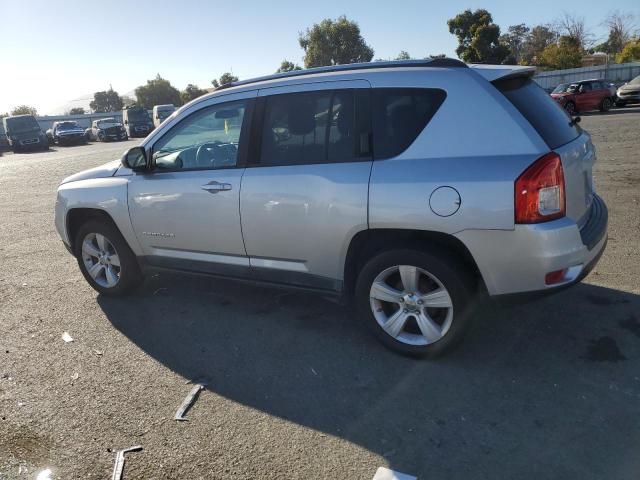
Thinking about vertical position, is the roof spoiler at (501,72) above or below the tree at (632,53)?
below

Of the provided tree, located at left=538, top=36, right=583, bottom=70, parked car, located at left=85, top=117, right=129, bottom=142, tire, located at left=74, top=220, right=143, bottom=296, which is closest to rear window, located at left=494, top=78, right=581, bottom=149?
tire, located at left=74, top=220, right=143, bottom=296

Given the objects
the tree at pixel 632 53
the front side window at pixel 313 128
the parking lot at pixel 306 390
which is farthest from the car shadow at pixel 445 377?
the tree at pixel 632 53

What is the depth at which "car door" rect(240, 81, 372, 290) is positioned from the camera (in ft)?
11.7

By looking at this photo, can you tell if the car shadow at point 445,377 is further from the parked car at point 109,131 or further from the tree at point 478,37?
the tree at point 478,37

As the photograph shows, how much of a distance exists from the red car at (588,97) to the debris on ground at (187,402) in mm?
26523

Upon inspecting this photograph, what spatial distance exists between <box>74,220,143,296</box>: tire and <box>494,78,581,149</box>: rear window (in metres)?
3.55

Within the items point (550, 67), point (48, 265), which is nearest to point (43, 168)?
point (48, 265)

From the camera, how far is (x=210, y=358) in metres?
3.85

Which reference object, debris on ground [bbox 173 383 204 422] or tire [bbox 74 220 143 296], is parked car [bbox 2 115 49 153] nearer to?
tire [bbox 74 220 143 296]

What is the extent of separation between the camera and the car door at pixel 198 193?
412cm

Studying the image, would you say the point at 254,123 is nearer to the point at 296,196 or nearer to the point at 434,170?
the point at 296,196

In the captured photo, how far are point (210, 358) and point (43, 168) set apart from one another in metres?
18.6

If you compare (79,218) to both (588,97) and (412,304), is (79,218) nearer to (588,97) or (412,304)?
(412,304)

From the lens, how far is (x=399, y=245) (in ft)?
11.4
